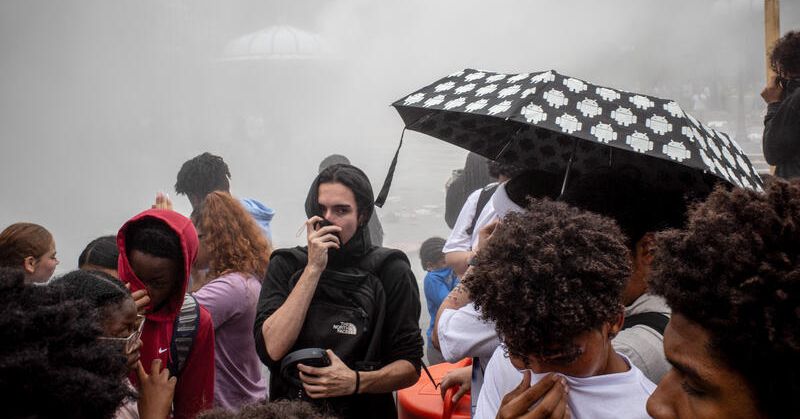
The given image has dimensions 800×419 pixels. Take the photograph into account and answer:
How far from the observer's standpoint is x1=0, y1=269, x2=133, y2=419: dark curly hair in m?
1.12

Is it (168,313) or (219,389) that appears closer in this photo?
(168,313)

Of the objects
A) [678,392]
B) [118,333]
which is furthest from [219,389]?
[678,392]

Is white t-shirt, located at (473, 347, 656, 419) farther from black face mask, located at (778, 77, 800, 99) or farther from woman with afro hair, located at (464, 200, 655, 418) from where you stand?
black face mask, located at (778, 77, 800, 99)

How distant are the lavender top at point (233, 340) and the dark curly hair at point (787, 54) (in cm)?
283

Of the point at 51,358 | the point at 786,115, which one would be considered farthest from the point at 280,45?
the point at 51,358

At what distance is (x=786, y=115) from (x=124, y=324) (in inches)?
125

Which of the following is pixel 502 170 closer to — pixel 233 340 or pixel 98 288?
pixel 233 340

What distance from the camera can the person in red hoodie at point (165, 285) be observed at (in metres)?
2.31

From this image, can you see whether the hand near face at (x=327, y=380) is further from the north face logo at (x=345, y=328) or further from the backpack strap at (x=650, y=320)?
the backpack strap at (x=650, y=320)

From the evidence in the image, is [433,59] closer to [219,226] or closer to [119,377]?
[219,226]

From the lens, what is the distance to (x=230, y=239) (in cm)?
314

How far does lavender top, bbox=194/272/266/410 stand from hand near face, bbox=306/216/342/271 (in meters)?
0.59

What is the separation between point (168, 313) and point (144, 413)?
0.36 meters

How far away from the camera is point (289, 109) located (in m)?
18.1
